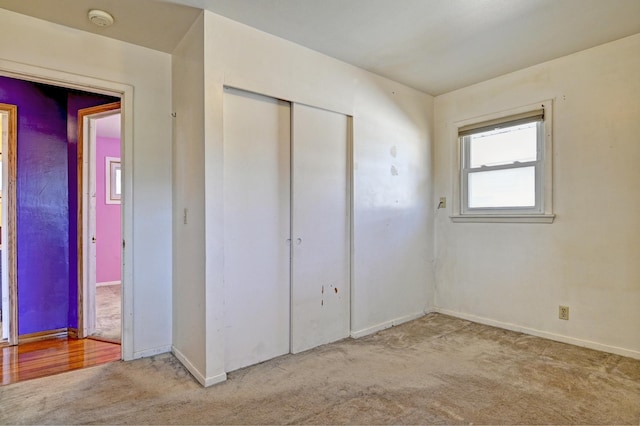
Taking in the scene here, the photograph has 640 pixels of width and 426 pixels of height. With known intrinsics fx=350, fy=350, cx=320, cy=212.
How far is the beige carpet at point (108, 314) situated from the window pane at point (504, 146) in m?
3.91

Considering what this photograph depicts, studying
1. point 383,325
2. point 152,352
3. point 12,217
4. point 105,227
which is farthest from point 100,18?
point 105,227

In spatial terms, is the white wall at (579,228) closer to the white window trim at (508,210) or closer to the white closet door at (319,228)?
the white window trim at (508,210)

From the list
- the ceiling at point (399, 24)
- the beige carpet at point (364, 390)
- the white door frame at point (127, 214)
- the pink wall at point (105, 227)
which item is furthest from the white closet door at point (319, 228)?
the pink wall at point (105, 227)

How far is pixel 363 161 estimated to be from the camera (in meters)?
3.21

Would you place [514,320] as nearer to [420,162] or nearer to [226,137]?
[420,162]

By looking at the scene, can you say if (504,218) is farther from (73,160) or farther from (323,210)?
(73,160)

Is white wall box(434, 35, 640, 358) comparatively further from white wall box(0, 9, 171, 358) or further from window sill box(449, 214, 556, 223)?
white wall box(0, 9, 171, 358)

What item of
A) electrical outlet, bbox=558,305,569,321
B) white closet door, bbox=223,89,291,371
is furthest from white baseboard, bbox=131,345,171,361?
electrical outlet, bbox=558,305,569,321

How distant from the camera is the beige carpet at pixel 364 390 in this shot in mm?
1889

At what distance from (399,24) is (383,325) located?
257 centimetres

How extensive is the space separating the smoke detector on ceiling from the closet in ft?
2.89

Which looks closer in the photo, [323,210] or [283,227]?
[283,227]

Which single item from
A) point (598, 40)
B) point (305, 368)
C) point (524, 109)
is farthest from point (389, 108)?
point (305, 368)

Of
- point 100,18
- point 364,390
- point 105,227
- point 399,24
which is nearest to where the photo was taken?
point 364,390
